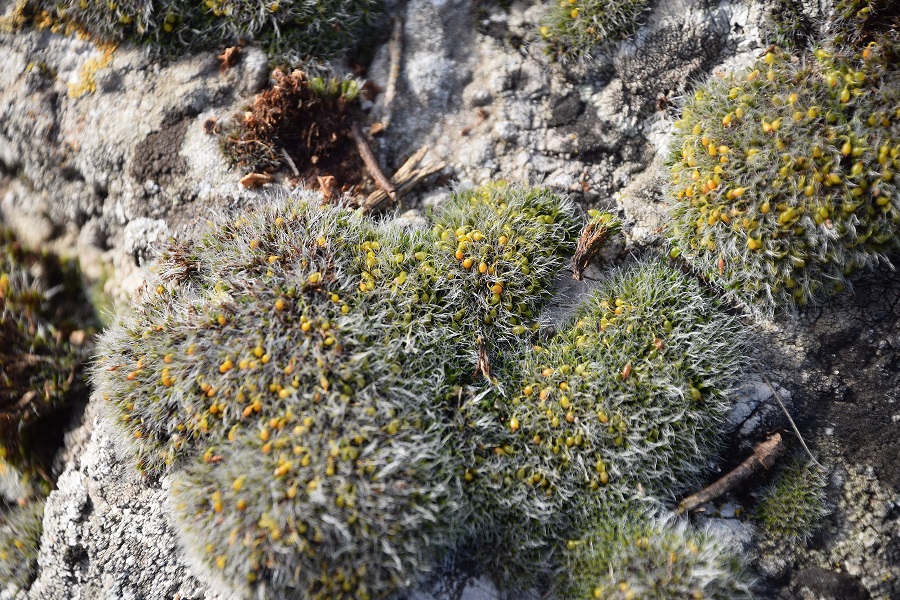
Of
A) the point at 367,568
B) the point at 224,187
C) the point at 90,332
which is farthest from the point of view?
the point at 90,332

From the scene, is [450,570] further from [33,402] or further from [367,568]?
[33,402]

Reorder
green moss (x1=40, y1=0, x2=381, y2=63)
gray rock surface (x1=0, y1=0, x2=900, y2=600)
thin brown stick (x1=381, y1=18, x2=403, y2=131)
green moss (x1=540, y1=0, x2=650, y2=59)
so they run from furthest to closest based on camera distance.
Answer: thin brown stick (x1=381, y1=18, x2=403, y2=131) → green moss (x1=40, y1=0, x2=381, y2=63) → green moss (x1=540, y1=0, x2=650, y2=59) → gray rock surface (x1=0, y1=0, x2=900, y2=600)

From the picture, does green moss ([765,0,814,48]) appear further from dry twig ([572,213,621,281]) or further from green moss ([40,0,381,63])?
green moss ([40,0,381,63])

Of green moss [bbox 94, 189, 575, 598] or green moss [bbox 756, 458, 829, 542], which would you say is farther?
green moss [bbox 756, 458, 829, 542]

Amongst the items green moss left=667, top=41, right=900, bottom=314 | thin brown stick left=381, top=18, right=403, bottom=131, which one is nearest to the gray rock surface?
thin brown stick left=381, top=18, right=403, bottom=131

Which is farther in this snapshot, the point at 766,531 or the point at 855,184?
the point at 766,531

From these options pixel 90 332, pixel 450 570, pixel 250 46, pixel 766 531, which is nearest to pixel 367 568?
pixel 450 570
